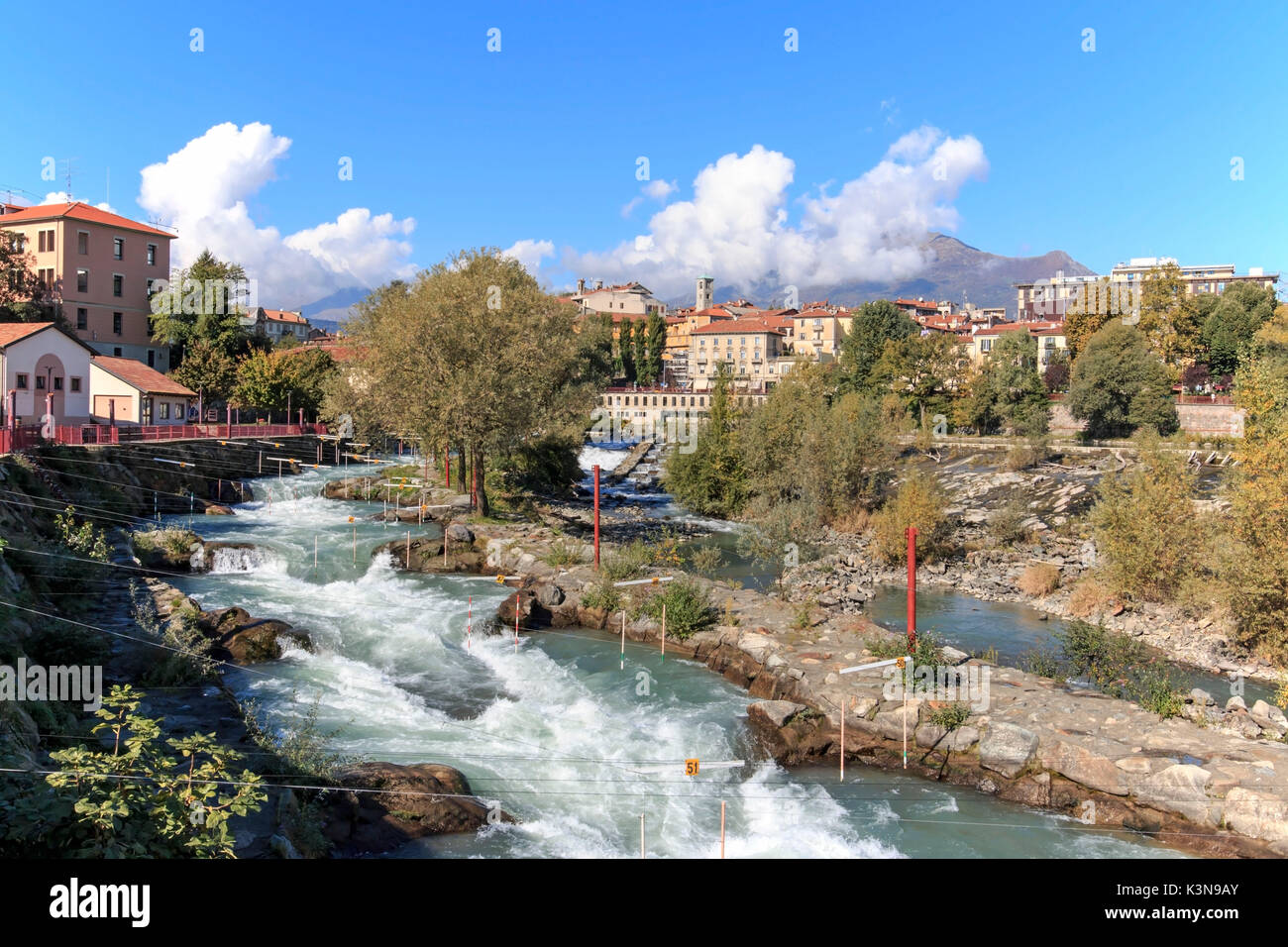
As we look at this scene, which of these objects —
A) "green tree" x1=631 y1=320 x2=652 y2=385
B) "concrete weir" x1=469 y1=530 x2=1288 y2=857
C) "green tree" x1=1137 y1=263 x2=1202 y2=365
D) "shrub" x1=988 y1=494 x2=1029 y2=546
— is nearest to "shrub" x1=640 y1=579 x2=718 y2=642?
"concrete weir" x1=469 y1=530 x2=1288 y2=857

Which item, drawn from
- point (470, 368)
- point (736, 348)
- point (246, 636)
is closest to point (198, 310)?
point (470, 368)

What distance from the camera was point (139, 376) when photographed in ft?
151

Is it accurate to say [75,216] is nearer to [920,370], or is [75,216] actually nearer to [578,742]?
[578,742]

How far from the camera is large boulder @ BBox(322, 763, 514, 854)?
11.5 m

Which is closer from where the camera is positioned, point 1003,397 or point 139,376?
point 139,376

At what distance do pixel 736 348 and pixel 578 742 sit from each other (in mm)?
101816

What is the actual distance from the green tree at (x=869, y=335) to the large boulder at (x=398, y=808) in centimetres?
6301

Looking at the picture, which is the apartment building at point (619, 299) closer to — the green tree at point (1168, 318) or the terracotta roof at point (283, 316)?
the terracotta roof at point (283, 316)

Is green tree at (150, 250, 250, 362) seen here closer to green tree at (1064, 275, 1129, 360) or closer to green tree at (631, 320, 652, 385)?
green tree at (631, 320, 652, 385)

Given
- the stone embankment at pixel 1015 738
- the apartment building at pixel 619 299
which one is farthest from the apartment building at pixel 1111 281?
the stone embankment at pixel 1015 738

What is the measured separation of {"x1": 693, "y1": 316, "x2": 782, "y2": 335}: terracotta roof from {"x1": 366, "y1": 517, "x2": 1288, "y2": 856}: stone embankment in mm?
95061
